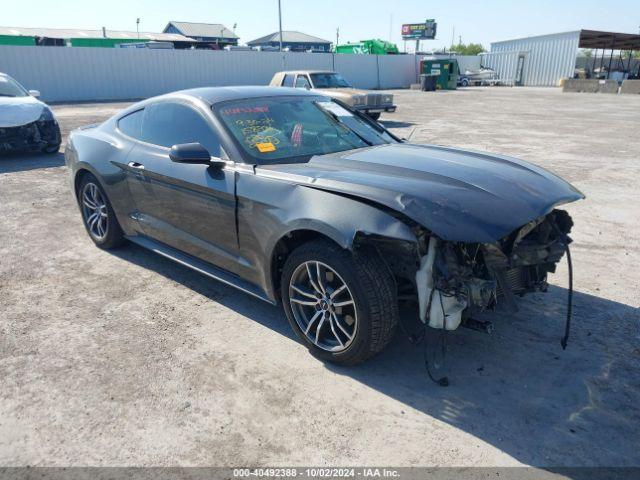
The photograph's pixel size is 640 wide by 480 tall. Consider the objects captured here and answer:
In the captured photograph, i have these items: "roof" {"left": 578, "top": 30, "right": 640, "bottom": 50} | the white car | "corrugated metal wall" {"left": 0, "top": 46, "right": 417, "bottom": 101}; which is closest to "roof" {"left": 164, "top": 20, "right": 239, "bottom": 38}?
"corrugated metal wall" {"left": 0, "top": 46, "right": 417, "bottom": 101}

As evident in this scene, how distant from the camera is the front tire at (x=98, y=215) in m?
4.80

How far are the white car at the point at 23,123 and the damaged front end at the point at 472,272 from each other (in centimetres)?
914

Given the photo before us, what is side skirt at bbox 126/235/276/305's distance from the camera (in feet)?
11.4

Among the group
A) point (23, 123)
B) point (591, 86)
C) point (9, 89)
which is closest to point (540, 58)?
point (591, 86)

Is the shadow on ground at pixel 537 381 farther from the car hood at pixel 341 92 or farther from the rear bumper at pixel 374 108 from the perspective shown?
the rear bumper at pixel 374 108

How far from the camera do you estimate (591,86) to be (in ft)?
106

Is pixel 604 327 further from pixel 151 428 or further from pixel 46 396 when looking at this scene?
pixel 46 396

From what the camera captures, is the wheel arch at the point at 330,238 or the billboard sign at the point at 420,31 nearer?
the wheel arch at the point at 330,238

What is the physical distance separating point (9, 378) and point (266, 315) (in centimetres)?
167

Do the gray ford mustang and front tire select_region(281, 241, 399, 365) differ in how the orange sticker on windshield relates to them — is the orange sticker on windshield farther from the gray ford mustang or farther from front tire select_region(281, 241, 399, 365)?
front tire select_region(281, 241, 399, 365)

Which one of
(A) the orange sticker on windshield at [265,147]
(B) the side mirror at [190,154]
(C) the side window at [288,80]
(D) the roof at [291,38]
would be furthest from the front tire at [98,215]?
(D) the roof at [291,38]

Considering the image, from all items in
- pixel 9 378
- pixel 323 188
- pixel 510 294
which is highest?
pixel 323 188

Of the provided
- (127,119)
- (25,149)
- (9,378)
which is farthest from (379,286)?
(25,149)

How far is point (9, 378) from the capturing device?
3051 millimetres
